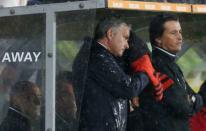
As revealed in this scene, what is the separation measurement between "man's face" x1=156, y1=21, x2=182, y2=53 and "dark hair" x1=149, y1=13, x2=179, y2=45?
0.03 metres

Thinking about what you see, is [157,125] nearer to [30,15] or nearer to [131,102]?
[131,102]

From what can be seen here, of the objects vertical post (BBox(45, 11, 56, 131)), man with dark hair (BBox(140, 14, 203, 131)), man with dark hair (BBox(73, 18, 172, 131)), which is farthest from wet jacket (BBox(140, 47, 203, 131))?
vertical post (BBox(45, 11, 56, 131))

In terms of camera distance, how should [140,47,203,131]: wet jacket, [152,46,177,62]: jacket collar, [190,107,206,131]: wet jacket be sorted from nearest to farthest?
[140,47,203,131]: wet jacket
[152,46,177,62]: jacket collar
[190,107,206,131]: wet jacket

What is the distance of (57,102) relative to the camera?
484 centimetres

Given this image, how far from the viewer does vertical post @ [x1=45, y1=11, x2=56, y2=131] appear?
481 cm

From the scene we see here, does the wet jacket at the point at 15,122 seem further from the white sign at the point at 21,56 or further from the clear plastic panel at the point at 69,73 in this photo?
the white sign at the point at 21,56

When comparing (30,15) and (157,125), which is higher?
(30,15)

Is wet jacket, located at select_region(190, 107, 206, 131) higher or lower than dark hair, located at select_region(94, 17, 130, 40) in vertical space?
lower

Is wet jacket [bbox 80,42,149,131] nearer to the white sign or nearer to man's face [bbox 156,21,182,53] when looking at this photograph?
the white sign

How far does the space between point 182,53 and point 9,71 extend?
6.78ft

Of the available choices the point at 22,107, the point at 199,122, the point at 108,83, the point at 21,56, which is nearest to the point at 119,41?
the point at 108,83

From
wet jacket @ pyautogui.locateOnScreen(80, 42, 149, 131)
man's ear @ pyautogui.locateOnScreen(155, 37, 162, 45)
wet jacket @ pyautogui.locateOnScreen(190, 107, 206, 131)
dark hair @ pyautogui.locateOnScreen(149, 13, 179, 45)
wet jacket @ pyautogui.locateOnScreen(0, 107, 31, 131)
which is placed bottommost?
wet jacket @ pyautogui.locateOnScreen(190, 107, 206, 131)

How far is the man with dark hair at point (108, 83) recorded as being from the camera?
4.84 meters

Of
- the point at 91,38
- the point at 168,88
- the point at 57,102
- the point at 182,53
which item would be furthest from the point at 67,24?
the point at 182,53
